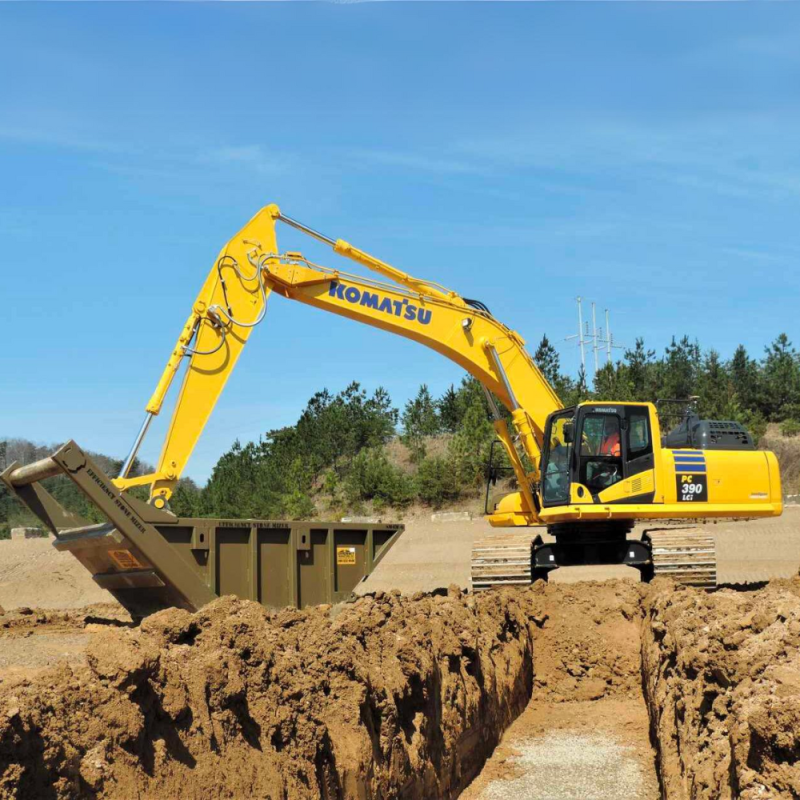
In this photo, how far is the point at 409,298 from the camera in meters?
15.9

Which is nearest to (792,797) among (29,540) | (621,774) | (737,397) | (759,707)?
(759,707)

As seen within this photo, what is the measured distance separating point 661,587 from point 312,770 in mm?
7599

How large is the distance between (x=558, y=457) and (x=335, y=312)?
13.1ft

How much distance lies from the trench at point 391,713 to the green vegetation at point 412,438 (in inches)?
1091

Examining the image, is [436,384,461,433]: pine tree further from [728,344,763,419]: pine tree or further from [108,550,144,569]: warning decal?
[108,550,144,569]: warning decal

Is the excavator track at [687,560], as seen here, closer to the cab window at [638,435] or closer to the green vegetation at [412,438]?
the cab window at [638,435]

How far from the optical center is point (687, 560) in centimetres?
1431

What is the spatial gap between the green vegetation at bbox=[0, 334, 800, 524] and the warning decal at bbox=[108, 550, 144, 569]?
24572mm

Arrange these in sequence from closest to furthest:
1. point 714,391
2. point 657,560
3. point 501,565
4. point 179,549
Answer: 1. point 179,549
2. point 657,560
3. point 501,565
4. point 714,391

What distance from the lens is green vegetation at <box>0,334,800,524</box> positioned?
129ft

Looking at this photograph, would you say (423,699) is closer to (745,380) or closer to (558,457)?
(558,457)

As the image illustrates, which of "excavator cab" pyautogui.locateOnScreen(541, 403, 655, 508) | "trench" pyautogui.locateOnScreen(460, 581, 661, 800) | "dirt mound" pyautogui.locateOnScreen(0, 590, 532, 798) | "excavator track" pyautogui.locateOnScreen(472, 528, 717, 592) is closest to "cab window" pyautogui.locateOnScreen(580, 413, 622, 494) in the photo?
"excavator cab" pyautogui.locateOnScreen(541, 403, 655, 508)

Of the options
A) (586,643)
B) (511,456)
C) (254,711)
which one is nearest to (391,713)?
(254,711)

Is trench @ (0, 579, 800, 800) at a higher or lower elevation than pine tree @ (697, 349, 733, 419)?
lower
